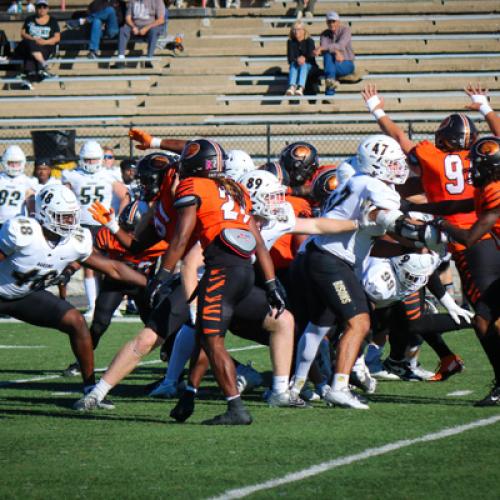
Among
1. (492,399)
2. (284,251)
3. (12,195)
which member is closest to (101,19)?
(12,195)

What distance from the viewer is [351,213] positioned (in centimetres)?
742

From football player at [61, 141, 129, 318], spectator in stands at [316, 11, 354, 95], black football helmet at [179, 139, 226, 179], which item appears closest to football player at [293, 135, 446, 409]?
black football helmet at [179, 139, 226, 179]

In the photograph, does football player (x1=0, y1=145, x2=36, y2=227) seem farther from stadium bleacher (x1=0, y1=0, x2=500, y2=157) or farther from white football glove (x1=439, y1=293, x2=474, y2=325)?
white football glove (x1=439, y1=293, x2=474, y2=325)

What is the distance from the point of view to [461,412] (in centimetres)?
722

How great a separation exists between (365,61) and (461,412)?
13.5 metres

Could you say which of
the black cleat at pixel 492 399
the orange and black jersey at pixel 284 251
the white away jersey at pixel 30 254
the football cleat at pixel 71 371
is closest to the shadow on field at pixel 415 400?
the black cleat at pixel 492 399

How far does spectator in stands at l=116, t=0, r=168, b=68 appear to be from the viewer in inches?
820

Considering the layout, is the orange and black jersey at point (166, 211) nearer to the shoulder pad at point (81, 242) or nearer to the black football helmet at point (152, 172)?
the shoulder pad at point (81, 242)

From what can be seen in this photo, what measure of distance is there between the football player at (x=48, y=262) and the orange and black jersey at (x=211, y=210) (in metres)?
0.97

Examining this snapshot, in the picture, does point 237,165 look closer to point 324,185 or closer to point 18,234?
point 324,185

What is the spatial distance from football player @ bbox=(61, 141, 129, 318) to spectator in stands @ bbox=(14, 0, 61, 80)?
21.7ft

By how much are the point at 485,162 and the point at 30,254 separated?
9.45 ft

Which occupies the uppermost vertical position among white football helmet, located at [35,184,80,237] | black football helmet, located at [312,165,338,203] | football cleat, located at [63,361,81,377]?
white football helmet, located at [35,184,80,237]

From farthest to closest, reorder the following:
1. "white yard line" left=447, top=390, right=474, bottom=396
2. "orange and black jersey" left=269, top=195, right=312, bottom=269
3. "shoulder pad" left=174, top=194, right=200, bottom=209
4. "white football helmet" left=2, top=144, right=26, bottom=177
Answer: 1. "white football helmet" left=2, top=144, right=26, bottom=177
2. "orange and black jersey" left=269, top=195, right=312, bottom=269
3. "white yard line" left=447, top=390, right=474, bottom=396
4. "shoulder pad" left=174, top=194, right=200, bottom=209
